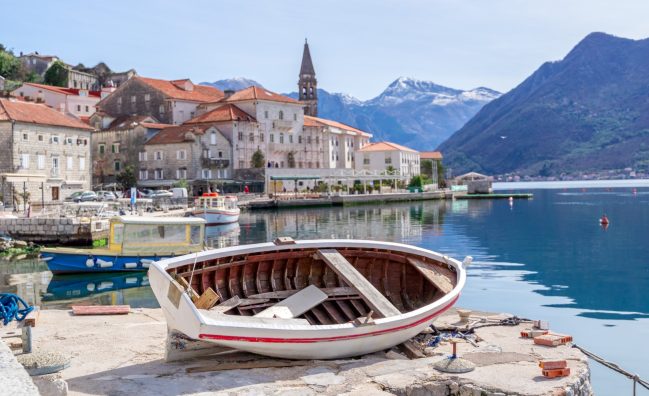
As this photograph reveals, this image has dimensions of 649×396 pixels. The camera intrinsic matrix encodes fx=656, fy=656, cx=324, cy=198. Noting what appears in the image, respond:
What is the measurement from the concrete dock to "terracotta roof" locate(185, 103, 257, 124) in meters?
73.7

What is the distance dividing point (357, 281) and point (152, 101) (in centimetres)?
8242

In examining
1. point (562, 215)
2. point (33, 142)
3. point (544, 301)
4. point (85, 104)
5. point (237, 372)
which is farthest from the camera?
point (85, 104)

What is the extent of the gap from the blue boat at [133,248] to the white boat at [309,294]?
13.9 m

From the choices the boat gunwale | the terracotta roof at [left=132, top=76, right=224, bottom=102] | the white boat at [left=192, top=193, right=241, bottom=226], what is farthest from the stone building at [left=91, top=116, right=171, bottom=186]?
the boat gunwale

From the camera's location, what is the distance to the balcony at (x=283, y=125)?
3585 inches

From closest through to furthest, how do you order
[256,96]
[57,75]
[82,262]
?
[82,262] < [256,96] < [57,75]

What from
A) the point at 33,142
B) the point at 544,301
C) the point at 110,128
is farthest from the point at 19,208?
the point at 544,301

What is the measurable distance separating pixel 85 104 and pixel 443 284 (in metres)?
90.4

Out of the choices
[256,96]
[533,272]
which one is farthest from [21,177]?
[256,96]

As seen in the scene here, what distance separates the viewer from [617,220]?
57.2 m

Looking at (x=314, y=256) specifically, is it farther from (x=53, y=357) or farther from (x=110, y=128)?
(x=110, y=128)

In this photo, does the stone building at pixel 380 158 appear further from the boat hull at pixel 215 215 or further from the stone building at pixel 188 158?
the boat hull at pixel 215 215

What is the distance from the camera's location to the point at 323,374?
9586 millimetres

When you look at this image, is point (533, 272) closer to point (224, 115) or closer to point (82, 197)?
point (82, 197)
